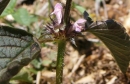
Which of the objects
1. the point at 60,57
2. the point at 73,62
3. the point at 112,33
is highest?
the point at 112,33

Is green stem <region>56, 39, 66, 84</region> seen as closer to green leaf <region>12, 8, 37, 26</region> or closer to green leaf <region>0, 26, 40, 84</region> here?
green leaf <region>0, 26, 40, 84</region>

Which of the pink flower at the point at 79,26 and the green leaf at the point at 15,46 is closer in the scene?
the green leaf at the point at 15,46

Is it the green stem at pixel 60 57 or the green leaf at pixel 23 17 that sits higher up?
the green leaf at pixel 23 17

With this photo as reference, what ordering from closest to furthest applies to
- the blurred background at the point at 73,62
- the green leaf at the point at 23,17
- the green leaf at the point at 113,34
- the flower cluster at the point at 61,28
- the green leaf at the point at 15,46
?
the green leaf at the point at 15,46 < the flower cluster at the point at 61,28 < the green leaf at the point at 113,34 < the blurred background at the point at 73,62 < the green leaf at the point at 23,17

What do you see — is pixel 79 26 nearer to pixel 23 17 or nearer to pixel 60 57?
pixel 60 57

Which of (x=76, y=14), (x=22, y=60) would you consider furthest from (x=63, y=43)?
(x=76, y=14)

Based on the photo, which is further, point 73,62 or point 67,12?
point 73,62

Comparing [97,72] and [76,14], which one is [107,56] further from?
[76,14]

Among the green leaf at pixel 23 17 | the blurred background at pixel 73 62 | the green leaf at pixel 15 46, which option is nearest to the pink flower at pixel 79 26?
the green leaf at pixel 15 46

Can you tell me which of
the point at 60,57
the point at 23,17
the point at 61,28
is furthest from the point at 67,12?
the point at 23,17

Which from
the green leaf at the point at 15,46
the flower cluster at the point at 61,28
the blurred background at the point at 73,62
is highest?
the flower cluster at the point at 61,28

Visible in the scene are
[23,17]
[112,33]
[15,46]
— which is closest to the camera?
[15,46]

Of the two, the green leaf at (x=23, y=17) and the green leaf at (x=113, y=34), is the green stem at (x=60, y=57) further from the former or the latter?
the green leaf at (x=23, y=17)
